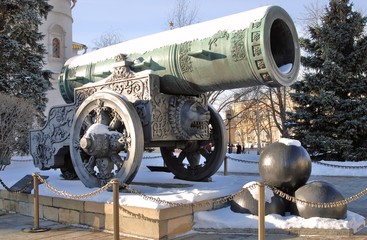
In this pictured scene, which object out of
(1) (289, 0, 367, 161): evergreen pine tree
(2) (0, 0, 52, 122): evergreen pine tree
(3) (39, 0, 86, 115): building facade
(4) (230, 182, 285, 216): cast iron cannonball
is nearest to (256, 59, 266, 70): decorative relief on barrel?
(4) (230, 182, 285, 216): cast iron cannonball

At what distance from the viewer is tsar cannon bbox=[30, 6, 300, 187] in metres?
5.82

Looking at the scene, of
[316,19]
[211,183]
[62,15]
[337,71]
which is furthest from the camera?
[62,15]

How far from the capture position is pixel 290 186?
21.0 ft

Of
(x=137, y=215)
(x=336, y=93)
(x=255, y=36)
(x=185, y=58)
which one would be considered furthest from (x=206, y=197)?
(x=336, y=93)

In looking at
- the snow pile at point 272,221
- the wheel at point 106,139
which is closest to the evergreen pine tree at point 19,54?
the wheel at point 106,139

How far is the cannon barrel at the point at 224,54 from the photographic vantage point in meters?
5.64

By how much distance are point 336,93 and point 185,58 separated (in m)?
12.6

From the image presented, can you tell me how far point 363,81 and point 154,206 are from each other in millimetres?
13965

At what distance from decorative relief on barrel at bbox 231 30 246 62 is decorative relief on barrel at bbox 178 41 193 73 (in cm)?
79

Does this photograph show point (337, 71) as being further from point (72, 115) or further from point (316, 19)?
point (72, 115)

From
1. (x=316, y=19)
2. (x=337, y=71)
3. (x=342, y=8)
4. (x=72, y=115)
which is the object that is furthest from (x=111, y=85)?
(x=316, y=19)

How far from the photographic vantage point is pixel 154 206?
221 inches

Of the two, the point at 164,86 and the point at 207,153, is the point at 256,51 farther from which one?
the point at 207,153

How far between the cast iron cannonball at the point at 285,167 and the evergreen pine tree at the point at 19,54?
13450 mm
